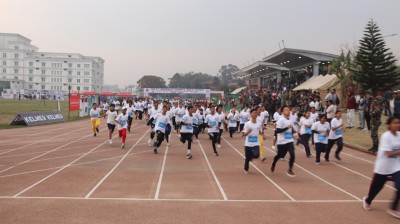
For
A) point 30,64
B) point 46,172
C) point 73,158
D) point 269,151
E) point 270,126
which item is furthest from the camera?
point 30,64

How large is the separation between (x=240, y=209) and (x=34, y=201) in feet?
12.5

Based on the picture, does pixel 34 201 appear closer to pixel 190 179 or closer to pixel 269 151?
pixel 190 179

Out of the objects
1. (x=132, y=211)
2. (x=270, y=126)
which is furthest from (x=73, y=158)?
(x=270, y=126)

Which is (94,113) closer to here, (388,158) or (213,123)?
(213,123)

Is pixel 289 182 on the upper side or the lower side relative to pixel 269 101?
lower

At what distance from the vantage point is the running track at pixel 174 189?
6.79 metres

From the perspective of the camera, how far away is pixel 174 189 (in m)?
8.67

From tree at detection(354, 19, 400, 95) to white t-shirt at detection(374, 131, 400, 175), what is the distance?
811 inches

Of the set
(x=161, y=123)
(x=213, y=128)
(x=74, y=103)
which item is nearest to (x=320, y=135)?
(x=213, y=128)

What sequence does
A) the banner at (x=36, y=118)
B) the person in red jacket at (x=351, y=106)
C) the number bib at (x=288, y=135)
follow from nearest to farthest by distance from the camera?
the number bib at (x=288, y=135) < the person in red jacket at (x=351, y=106) < the banner at (x=36, y=118)

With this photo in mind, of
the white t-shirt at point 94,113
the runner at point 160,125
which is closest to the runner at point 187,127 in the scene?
the runner at point 160,125

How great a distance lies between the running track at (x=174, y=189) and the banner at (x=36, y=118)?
11062mm

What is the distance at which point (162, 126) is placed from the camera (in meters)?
14.5

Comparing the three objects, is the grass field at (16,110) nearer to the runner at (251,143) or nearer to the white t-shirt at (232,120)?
the white t-shirt at (232,120)
